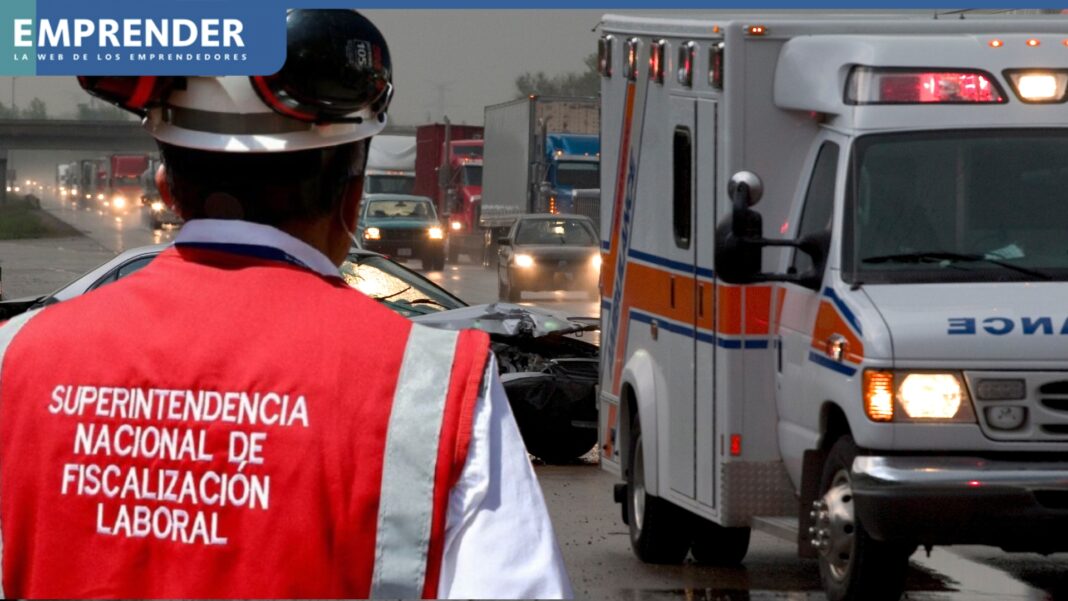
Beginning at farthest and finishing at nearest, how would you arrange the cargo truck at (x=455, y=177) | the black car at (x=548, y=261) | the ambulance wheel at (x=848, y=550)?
1. the cargo truck at (x=455, y=177)
2. the black car at (x=548, y=261)
3. the ambulance wheel at (x=848, y=550)

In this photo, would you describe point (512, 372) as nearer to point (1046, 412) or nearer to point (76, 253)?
point (1046, 412)

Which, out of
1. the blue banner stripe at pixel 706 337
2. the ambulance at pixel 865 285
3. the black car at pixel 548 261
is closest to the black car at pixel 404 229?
the black car at pixel 548 261

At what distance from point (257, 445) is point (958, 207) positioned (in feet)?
20.3

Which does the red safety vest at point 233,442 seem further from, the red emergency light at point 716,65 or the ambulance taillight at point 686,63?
the ambulance taillight at point 686,63

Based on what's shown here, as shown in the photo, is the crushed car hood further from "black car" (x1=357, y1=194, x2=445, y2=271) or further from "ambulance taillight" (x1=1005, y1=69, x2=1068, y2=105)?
"black car" (x1=357, y1=194, x2=445, y2=271)

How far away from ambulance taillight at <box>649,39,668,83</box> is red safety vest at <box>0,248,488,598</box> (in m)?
7.41

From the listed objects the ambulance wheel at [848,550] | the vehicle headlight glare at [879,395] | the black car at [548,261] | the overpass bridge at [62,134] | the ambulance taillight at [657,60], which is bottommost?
the overpass bridge at [62,134]

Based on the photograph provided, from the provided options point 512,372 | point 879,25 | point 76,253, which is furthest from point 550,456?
point 76,253

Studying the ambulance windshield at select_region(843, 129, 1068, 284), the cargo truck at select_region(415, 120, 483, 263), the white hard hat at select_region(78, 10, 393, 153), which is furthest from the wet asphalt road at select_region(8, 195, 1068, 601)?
the cargo truck at select_region(415, 120, 483, 263)

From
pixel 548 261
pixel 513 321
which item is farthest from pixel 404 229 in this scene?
pixel 513 321

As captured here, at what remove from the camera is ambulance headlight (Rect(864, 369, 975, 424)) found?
7375 mm

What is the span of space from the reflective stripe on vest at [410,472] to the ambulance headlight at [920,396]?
5394 mm

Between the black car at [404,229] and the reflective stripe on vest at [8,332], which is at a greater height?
the reflective stripe on vest at [8,332]

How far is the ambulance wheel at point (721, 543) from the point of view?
9.70m
